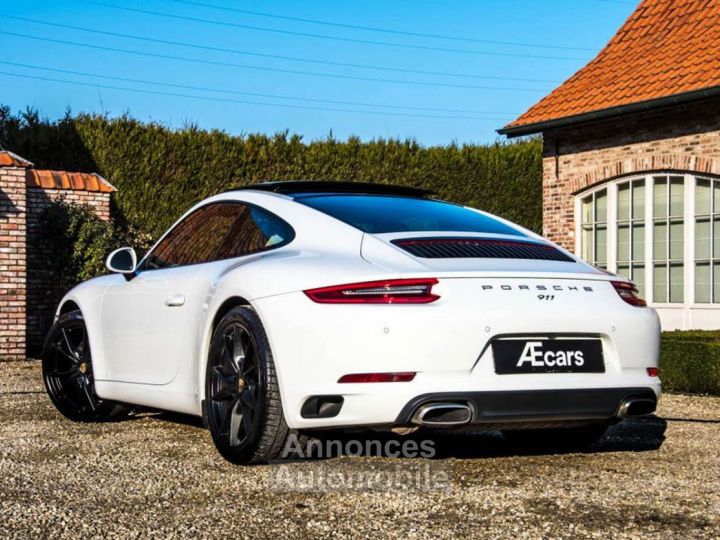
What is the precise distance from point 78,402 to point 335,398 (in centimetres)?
301

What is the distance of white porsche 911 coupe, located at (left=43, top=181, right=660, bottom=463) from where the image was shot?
4340mm

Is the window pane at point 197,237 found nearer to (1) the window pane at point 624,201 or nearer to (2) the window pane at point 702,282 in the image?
(2) the window pane at point 702,282

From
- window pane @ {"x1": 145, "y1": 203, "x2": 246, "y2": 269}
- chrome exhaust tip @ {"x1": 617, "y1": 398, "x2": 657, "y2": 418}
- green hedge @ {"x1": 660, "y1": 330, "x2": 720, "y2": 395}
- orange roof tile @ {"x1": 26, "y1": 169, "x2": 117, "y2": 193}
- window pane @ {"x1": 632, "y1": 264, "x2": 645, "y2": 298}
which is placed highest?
orange roof tile @ {"x1": 26, "y1": 169, "x2": 117, "y2": 193}

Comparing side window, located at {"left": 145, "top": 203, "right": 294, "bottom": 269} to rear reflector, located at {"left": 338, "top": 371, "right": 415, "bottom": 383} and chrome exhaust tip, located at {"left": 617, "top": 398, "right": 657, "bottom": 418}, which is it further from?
chrome exhaust tip, located at {"left": 617, "top": 398, "right": 657, "bottom": 418}

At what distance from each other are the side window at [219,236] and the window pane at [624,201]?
9.26 meters

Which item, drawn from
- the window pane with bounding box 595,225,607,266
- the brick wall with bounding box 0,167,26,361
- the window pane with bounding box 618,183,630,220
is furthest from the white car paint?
the window pane with bounding box 595,225,607,266

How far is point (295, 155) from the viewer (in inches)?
661

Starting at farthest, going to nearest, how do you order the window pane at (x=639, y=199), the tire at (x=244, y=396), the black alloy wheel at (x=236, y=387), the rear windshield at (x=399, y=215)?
1. the window pane at (x=639, y=199)
2. the rear windshield at (x=399, y=215)
3. the black alloy wheel at (x=236, y=387)
4. the tire at (x=244, y=396)

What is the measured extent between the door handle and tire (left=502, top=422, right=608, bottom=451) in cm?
198

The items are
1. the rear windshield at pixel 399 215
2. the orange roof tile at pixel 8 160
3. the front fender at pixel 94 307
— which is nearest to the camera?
the rear windshield at pixel 399 215

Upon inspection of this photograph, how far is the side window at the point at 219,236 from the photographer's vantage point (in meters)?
5.28

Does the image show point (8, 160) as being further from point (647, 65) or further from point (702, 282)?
point (702, 282)

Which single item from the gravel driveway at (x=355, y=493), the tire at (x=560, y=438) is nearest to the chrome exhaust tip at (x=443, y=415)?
the gravel driveway at (x=355, y=493)

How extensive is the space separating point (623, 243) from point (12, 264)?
808 centimetres
